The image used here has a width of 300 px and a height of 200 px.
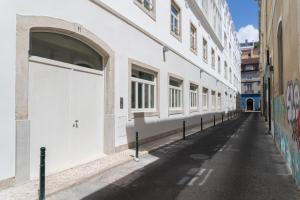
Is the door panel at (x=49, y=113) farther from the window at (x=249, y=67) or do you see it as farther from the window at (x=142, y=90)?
the window at (x=249, y=67)

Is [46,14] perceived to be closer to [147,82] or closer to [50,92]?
[50,92]

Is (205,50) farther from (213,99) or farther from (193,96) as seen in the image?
(193,96)

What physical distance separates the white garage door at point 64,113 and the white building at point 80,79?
0.08ft

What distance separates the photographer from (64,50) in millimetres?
7711

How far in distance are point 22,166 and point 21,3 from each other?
330 cm

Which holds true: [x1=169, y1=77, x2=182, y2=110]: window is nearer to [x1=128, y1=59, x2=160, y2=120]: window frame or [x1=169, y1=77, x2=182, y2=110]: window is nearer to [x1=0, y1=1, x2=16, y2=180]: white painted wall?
[x1=128, y1=59, x2=160, y2=120]: window frame

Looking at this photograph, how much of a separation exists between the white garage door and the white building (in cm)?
2

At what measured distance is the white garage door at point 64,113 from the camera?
21.4 ft

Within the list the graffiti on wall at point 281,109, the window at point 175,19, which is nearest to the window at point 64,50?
the graffiti on wall at point 281,109

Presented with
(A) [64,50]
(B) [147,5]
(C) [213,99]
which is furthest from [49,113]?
(C) [213,99]

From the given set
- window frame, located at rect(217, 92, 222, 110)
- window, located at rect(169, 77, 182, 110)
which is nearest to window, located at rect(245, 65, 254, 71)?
window frame, located at rect(217, 92, 222, 110)

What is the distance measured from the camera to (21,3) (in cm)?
590

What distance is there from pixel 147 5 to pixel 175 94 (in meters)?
5.70

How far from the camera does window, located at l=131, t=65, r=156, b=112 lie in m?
11.5
